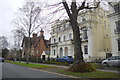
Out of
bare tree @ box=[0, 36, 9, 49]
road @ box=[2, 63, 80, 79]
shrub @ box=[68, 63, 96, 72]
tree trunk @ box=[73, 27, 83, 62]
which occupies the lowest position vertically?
road @ box=[2, 63, 80, 79]

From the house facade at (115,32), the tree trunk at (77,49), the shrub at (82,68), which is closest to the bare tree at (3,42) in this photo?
the house facade at (115,32)

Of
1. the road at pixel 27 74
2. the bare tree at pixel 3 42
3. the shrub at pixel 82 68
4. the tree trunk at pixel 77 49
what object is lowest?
the road at pixel 27 74

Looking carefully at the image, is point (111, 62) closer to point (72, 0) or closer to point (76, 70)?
point (76, 70)

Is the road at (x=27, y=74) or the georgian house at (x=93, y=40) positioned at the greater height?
the georgian house at (x=93, y=40)

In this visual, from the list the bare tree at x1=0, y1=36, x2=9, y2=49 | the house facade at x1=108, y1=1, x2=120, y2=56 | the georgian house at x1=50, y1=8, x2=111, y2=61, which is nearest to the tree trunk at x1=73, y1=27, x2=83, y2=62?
the house facade at x1=108, y1=1, x2=120, y2=56

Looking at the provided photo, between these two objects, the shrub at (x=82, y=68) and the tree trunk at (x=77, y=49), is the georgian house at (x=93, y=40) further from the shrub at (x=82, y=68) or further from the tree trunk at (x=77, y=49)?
the shrub at (x=82, y=68)

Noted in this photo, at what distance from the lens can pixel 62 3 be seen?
15844 millimetres

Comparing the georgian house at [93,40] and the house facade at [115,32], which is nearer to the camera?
the house facade at [115,32]

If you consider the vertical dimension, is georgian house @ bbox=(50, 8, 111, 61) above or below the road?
above

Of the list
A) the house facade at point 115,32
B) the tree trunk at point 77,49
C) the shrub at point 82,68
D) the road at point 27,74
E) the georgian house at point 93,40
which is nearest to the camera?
the road at point 27,74

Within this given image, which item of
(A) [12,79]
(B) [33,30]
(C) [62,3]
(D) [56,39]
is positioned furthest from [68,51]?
(A) [12,79]

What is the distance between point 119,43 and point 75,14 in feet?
52.2

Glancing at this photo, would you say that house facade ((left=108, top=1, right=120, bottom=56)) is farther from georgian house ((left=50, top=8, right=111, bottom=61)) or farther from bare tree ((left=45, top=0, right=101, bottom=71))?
bare tree ((left=45, top=0, right=101, bottom=71))

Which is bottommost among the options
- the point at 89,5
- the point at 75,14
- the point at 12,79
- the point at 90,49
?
the point at 12,79
